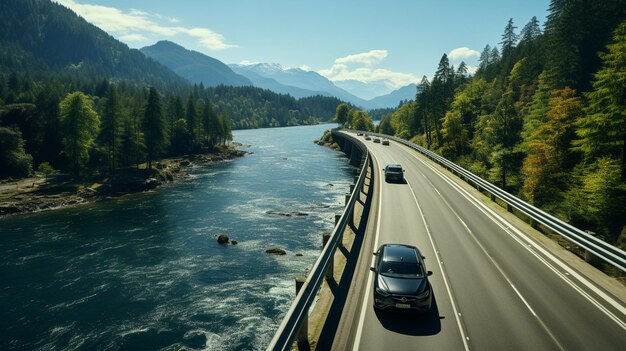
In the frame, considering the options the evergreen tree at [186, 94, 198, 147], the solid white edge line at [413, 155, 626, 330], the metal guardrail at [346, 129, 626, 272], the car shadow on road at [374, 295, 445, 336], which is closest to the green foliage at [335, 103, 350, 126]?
the evergreen tree at [186, 94, 198, 147]

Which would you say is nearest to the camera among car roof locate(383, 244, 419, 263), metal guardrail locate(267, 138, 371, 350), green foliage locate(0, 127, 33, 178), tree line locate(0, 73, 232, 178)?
metal guardrail locate(267, 138, 371, 350)

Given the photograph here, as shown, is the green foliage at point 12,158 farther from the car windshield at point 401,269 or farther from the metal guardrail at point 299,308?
the car windshield at point 401,269

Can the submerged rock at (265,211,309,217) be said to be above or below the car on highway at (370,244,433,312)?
below

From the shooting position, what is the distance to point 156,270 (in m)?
28.5

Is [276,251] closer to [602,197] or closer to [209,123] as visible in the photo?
[602,197]

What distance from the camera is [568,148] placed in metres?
38.8

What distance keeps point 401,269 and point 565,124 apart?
35735 millimetres

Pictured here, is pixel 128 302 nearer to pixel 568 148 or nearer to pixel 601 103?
pixel 601 103

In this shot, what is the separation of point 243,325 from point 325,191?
3857cm

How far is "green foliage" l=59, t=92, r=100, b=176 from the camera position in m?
62.9

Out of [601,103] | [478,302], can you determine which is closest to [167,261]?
[478,302]

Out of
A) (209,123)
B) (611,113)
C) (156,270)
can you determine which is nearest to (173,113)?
(209,123)

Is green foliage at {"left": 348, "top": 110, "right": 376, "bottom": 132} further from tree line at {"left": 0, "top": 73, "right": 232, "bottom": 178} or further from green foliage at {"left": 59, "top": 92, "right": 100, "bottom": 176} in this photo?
green foliage at {"left": 59, "top": 92, "right": 100, "bottom": 176}

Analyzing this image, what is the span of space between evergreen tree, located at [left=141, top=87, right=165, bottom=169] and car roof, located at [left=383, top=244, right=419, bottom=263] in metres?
68.4
